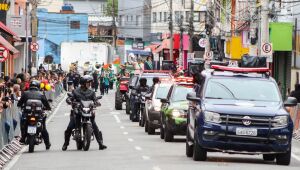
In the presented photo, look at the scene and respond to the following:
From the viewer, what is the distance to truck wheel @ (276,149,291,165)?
2138 centimetres

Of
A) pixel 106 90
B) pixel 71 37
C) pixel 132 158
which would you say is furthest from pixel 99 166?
pixel 71 37

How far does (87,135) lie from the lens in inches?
989

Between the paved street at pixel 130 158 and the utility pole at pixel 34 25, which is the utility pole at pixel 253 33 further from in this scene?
the paved street at pixel 130 158

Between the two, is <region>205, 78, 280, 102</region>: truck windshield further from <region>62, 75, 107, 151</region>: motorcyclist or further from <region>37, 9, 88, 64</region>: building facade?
<region>37, 9, 88, 64</region>: building facade

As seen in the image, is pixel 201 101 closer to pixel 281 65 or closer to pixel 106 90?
pixel 281 65

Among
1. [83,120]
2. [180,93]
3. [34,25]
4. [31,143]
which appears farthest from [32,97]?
[34,25]

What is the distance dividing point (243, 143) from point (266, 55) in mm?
19854

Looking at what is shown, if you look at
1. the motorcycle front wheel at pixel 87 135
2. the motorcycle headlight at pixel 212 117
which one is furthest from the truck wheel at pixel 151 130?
the motorcycle headlight at pixel 212 117

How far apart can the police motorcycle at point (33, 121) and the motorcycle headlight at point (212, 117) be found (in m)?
5.75

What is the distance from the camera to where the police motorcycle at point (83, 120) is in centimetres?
2516

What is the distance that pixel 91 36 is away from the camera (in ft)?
488

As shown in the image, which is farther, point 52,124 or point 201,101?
point 52,124

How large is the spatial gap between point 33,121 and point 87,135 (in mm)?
1327

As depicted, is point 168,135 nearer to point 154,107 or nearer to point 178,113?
point 178,113
